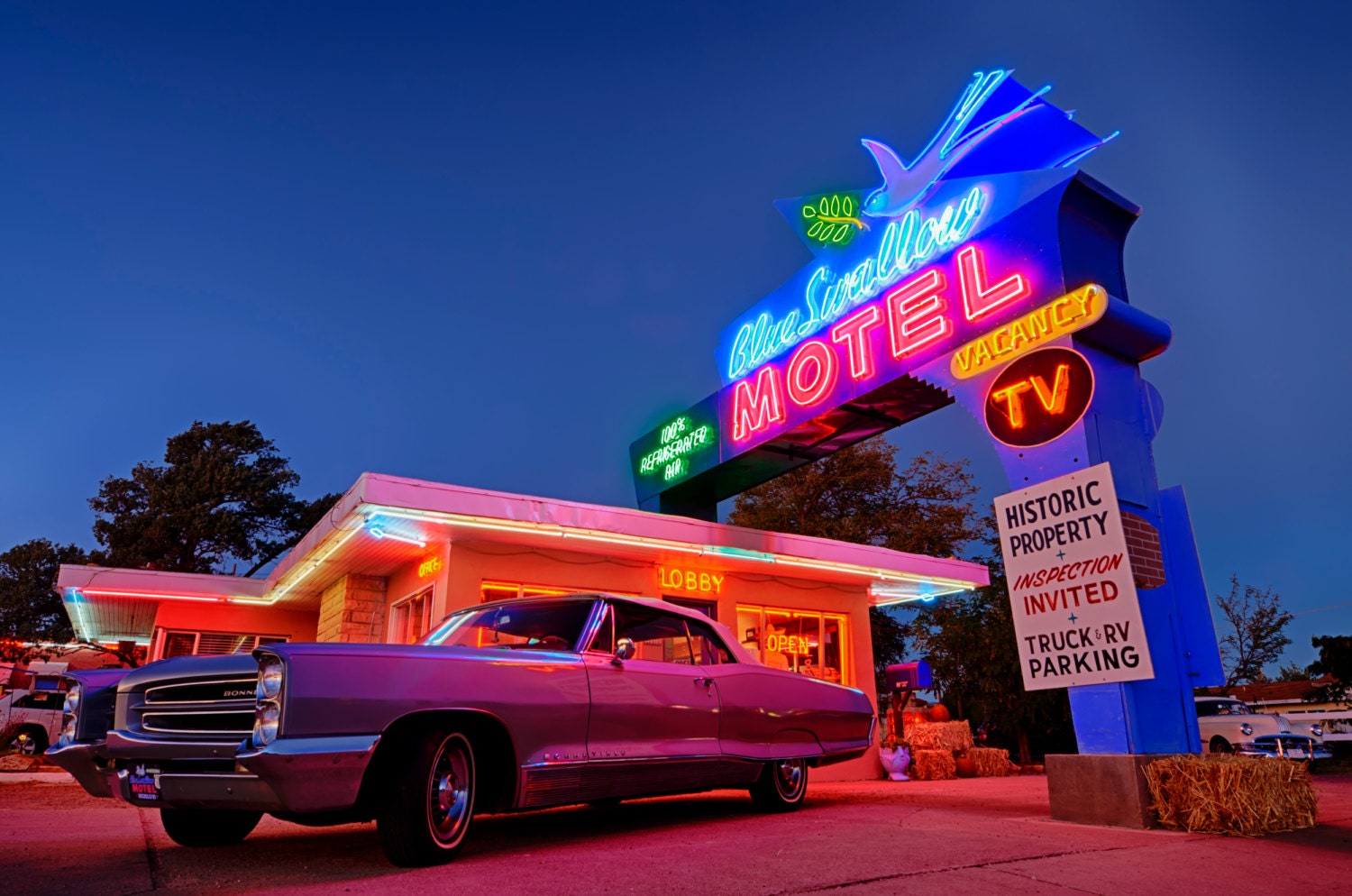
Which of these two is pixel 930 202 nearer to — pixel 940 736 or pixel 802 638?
pixel 802 638

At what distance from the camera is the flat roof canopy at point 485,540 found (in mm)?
8812

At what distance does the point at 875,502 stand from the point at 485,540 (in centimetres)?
1856

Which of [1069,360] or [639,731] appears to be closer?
[639,731]

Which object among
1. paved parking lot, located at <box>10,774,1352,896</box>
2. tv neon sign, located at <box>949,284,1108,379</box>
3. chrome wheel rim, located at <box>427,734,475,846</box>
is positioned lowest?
paved parking lot, located at <box>10,774,1352,896</box>

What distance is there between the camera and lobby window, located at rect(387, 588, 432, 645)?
10433 mm

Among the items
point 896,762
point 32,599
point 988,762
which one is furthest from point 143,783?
point 32,599

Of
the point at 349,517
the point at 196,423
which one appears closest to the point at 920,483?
the point at 349,517

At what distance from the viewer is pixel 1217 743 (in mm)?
17391

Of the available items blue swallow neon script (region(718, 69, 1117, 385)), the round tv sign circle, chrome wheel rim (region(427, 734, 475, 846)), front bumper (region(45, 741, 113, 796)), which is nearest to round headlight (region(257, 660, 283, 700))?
chrome wheel rim (region(427, 734, 475, 846))

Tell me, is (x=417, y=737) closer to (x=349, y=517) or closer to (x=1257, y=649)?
(x=349, y=517)

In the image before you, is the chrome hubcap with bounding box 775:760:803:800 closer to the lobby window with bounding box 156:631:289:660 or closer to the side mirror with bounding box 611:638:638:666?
the side mirror with bounding box 611:638:638:666

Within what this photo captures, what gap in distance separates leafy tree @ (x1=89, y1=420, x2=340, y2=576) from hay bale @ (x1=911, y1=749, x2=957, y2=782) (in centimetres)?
3046

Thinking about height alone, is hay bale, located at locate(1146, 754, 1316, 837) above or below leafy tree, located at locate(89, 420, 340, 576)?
below

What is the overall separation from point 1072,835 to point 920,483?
21.5 m
